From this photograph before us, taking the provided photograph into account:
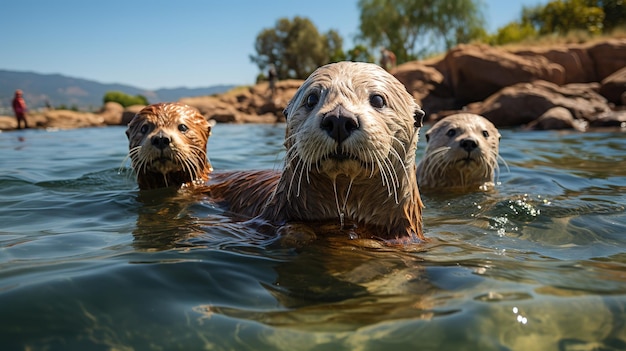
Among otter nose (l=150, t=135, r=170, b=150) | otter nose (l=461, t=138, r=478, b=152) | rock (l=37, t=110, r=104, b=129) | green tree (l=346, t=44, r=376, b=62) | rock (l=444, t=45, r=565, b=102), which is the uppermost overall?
green tree (l=346, t=44, r=376, b=62)

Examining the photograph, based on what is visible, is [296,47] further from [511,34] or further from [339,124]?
[339,124]

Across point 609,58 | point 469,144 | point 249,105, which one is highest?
point 609,58

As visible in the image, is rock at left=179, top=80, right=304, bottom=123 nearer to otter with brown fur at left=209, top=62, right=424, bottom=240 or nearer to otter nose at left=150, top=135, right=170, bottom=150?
otter nose at left=150, top=135, right=170, bottom=150

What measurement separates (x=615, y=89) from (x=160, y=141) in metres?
20.8

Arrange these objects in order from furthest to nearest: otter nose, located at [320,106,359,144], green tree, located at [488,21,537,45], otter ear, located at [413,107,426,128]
Answer: green tree, located at [488,21,537,45] < otter ear, located at [413,107,426,128] < otter nose, located at [320,106,359,144]

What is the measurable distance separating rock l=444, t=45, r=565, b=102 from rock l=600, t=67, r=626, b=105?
3891 mm

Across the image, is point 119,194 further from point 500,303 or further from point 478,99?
point 478,99

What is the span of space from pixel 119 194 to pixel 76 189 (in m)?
1.32

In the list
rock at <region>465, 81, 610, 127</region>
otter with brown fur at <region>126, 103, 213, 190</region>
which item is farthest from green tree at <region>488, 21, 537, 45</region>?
otter with brown fur at <region>126, 103, 213, 190</region>

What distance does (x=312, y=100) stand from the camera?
12.3 ft

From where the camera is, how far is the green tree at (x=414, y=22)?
168 feet

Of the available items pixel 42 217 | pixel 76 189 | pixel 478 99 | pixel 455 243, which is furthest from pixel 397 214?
pixel 478 99

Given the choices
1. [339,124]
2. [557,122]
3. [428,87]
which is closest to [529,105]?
[557,122]

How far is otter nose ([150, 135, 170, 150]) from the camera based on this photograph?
5.80 meters
